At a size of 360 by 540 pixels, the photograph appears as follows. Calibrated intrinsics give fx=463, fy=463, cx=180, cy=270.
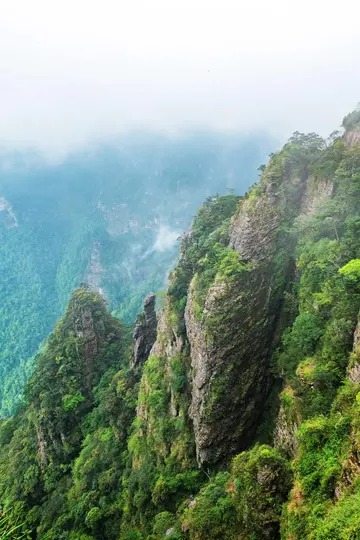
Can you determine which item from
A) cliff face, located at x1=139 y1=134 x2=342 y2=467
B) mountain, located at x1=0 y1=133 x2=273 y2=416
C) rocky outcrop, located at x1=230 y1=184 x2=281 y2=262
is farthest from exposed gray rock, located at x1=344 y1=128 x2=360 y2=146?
mountain, located at x1=0 y1=133 x2=273 y2=416

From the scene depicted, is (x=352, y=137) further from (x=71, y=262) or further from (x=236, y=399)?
(x=71, y=262)

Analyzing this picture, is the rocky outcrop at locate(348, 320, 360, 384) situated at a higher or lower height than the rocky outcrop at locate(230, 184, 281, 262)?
lower

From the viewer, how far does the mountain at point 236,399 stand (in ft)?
56.8

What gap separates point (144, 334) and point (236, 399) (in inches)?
687

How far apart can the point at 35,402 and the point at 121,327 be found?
12506 millimetres

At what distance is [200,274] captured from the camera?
30391 millimetres

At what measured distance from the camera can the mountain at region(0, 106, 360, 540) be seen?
1731 cm

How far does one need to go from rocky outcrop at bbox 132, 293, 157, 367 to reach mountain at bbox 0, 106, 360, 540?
0.14 metres

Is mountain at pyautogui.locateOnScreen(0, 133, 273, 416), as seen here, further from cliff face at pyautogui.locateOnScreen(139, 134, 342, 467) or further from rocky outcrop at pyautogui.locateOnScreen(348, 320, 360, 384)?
rocky outcrop at pyautogui.locateOnScreen(348, 320, 360, 384)

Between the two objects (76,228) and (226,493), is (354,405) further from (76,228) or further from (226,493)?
(76,228)

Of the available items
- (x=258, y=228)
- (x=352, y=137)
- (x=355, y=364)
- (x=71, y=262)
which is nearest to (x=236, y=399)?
(x=355, y=364)

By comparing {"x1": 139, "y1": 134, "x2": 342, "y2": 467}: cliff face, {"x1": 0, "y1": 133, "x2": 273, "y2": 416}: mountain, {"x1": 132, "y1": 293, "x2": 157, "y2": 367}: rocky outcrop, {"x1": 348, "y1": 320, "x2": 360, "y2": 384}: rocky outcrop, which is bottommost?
{"x1": 348, "y1": 320, "x2": 360, "y2": 384}: rocky outcrop

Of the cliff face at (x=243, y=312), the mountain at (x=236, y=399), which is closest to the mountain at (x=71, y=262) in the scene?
the mountain at (x=236, y=399)

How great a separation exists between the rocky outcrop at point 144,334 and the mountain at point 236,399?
0.47ft
